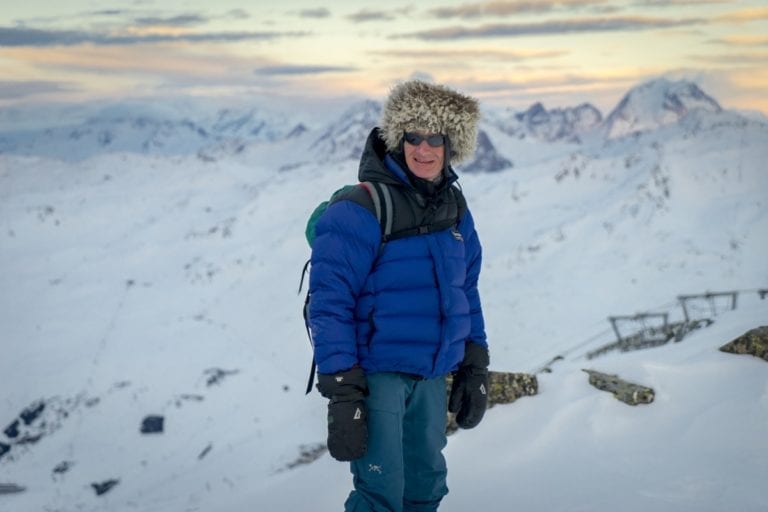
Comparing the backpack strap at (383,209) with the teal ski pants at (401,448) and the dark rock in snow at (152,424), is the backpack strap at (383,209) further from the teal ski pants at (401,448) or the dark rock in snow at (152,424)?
the dark rock in snow at (152,424)

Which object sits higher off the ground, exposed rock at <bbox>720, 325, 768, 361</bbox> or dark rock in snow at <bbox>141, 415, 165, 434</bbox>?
exposed rock at <bbox>720, 325, 768, 361</bbox>

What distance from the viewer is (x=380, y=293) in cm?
326

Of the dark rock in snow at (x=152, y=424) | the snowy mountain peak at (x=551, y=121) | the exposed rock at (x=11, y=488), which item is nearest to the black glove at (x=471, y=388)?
the dark rock in snow at (x=152, y=424)

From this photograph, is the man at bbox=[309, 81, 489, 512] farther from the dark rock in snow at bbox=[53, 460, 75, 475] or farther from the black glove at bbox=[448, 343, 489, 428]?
the dark rock in snow at bbox=[53, 460, 75, 475]

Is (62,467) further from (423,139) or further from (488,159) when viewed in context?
(488,159)

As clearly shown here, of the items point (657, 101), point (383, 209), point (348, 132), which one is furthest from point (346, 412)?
point (348, 132)

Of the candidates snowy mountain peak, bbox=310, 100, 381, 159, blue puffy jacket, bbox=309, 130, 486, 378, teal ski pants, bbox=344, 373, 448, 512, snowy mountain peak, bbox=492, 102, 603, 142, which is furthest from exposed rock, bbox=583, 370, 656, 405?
snowy mountain peak, bbox=492, 102, 603, 142

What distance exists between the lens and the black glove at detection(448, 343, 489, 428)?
3.83m

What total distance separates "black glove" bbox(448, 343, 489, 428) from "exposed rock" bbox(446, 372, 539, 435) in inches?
106

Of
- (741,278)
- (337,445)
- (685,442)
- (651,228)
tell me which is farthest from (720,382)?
(651,228)

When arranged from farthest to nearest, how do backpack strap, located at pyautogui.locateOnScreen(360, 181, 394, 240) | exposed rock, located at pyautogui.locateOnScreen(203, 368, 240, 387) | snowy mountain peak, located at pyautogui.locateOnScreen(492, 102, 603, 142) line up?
snowy mountain peak, located at pyautogui.locateOnScreen(492, 102, 603, 142)
exposed rock, located at pyautogui.locateOnScreen(203, 368, 240, 387)
backpack strap, located at pyautogui.locateOnScreen(360, 181, 394, 240)

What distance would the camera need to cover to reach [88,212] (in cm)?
3959

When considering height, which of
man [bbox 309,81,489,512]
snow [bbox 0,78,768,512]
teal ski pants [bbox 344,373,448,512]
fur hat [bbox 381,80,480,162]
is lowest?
snow [bbox 0,78,768,512]

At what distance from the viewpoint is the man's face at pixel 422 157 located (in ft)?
11.1
